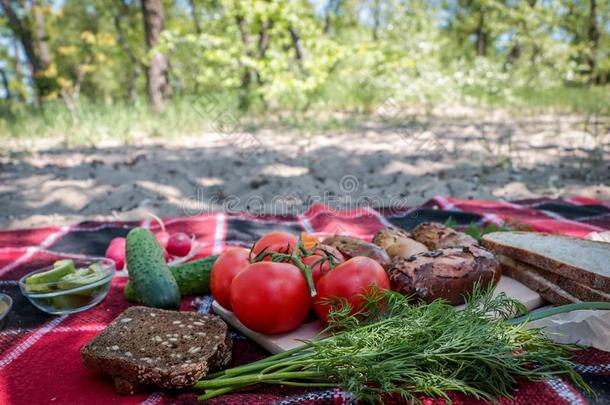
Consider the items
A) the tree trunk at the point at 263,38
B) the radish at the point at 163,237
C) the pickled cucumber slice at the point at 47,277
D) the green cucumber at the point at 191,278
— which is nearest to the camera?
the pickled cucumber slice at the point at 47,277

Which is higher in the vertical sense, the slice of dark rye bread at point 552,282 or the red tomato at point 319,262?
the red tomato at point 319,262

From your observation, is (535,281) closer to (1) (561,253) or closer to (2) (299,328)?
(1) (561,253)

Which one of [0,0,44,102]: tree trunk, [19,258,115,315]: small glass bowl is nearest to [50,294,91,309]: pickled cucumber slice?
[19,258,115,315]: small glass bowl

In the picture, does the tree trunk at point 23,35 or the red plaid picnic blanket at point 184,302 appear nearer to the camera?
the red plaid picnic blanket at point 184,302

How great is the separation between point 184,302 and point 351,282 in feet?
3.17

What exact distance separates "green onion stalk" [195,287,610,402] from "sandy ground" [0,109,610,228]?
9.62ft

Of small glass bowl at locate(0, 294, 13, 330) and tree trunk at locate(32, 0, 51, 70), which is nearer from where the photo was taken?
small glass bowl at locate(0, 294, 13, 330)

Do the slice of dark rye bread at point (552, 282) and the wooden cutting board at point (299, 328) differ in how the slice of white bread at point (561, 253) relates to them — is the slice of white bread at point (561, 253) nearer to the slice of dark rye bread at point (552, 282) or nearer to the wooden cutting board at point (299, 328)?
the slice of dark rye bread at point (552, 282)

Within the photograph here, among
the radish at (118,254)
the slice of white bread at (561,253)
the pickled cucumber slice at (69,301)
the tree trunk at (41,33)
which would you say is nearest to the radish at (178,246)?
the radish at (118,254)

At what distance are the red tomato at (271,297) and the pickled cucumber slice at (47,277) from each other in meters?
0.86

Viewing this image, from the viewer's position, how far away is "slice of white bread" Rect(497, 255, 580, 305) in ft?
6.42

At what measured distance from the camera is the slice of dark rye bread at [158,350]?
58.4 inches

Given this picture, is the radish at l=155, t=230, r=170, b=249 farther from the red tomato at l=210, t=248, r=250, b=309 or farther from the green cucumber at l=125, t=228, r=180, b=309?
the red tomato at l=210, t=248, r=250, b=309

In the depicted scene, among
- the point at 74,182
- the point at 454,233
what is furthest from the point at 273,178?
the point at 454,233
